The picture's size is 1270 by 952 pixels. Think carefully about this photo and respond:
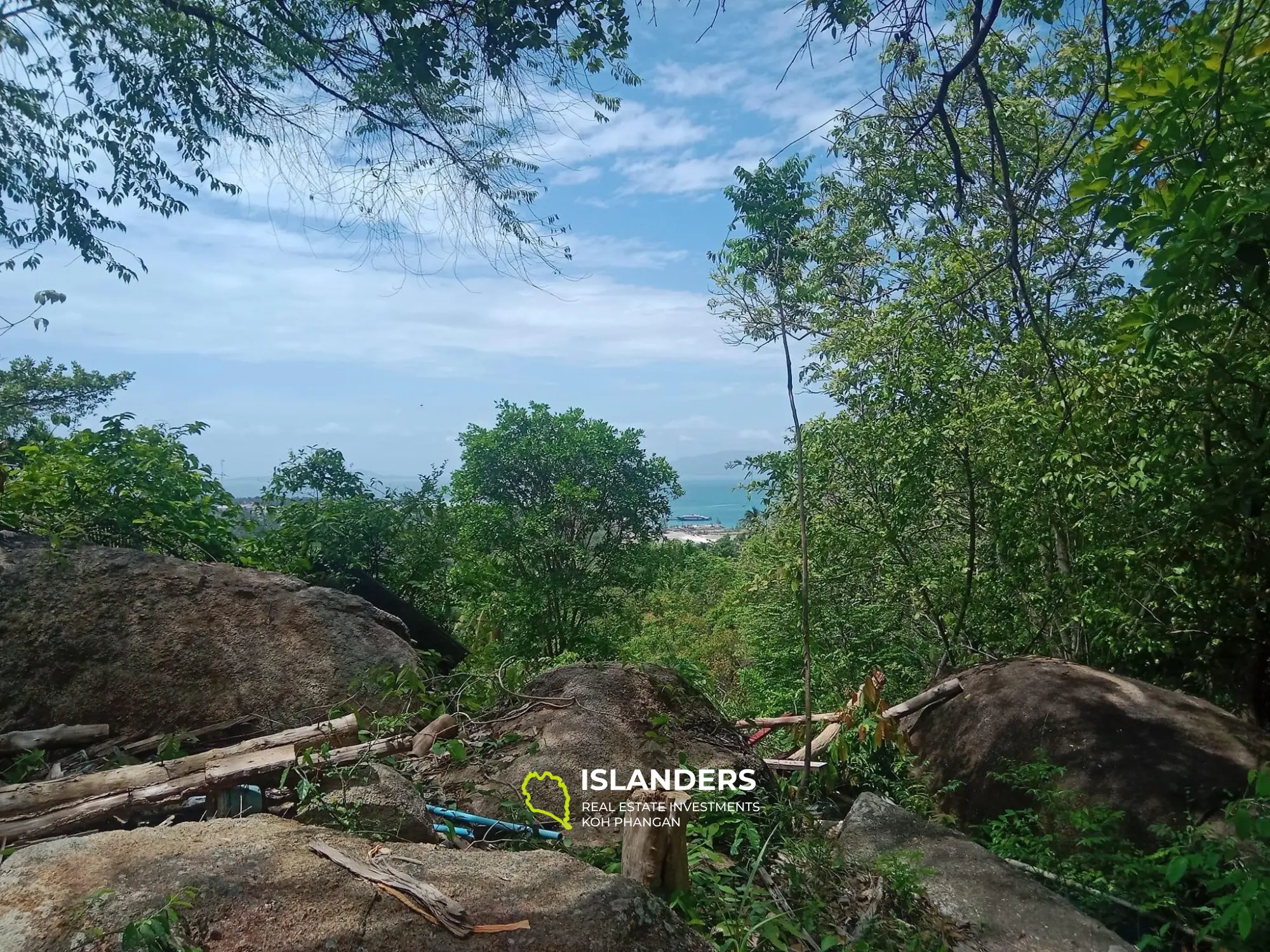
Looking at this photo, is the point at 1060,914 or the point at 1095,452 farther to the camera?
the point at 1095,452

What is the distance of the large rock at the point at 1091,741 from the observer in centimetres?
326

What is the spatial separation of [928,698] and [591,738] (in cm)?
209

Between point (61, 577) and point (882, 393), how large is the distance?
16.9 ft

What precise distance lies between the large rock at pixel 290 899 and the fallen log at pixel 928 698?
8.97 ft

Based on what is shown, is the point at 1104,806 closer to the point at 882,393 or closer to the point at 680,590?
the point at 882,393

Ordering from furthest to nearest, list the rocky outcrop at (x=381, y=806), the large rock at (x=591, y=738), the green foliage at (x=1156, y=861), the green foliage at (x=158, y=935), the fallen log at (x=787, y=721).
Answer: the fallen log at (x=787, y=721), the large rock at (x=591, y=738), the rocky outcrop at (x=381, y=806), the green foliage at (x=1156, y=861), the green foliage at (x=158, y=935)

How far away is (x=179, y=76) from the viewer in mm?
4109

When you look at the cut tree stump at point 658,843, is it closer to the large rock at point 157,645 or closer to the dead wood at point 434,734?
the dead wood at point 434,734

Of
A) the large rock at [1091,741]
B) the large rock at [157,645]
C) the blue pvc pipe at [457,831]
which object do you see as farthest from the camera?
the large rock at [157,645]

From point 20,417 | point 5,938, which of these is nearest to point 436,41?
point 5,938

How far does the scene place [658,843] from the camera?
7.59 ft

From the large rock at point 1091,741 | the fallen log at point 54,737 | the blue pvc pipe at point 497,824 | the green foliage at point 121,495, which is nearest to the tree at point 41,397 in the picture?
the green foliage at point 121,495

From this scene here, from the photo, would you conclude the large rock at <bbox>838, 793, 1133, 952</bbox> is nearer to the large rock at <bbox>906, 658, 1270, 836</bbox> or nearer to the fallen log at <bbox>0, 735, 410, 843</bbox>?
the large rock at <bbox>906, 658, 1270, 836</bbox>

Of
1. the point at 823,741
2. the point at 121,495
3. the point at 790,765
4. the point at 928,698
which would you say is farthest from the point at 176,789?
the point at 928,698
